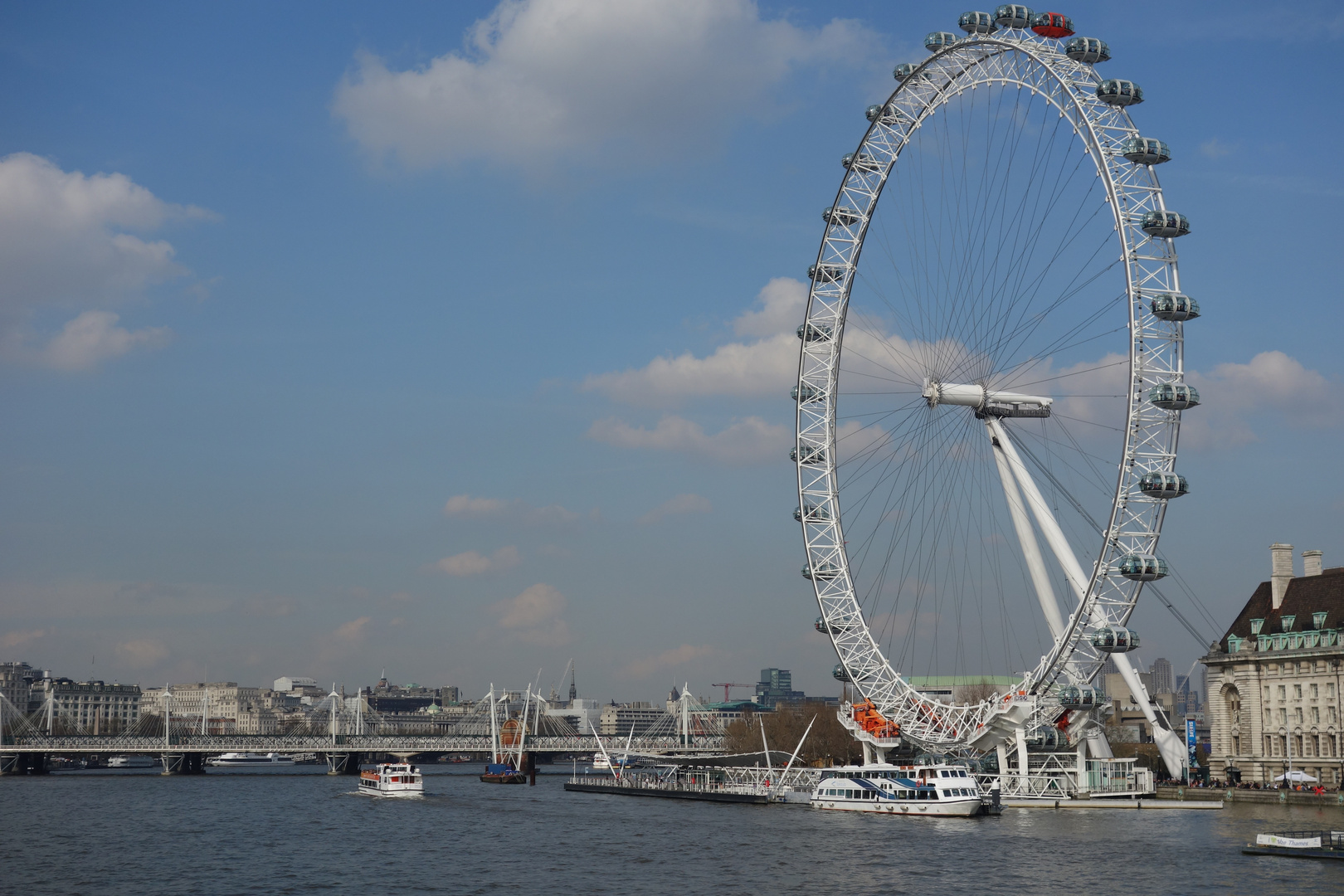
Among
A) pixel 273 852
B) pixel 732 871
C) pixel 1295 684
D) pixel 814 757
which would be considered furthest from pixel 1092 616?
pixel 814 757

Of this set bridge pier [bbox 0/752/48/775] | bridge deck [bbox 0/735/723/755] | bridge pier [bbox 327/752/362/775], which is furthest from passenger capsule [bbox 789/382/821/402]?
bridge pier [bbox 0/752/48/775]

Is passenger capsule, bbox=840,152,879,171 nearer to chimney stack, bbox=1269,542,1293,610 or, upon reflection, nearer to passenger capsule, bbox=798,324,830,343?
passenger capsule, bbox=798,324,830,343

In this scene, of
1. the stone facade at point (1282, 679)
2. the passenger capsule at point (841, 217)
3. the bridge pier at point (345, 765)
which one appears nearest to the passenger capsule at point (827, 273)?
the passenger capsule at point (841, 217)

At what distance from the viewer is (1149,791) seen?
84875 mm

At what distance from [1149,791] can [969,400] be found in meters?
25.7

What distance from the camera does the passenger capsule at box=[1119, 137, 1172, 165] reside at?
241 feet

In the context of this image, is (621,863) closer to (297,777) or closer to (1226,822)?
(1226,822)

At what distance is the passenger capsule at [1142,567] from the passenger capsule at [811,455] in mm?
26734

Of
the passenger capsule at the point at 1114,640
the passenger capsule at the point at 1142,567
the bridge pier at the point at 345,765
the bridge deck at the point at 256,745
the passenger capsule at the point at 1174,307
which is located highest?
the passenger capsule at the point at 1174,307

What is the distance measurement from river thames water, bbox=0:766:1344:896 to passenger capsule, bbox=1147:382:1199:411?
21002 mm

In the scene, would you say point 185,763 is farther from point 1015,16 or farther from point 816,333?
point 1015,16

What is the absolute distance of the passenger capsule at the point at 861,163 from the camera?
9100 cm

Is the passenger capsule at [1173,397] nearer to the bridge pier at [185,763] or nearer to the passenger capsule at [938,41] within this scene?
the passenger capsule at [938,41]

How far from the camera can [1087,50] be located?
75.1 m
